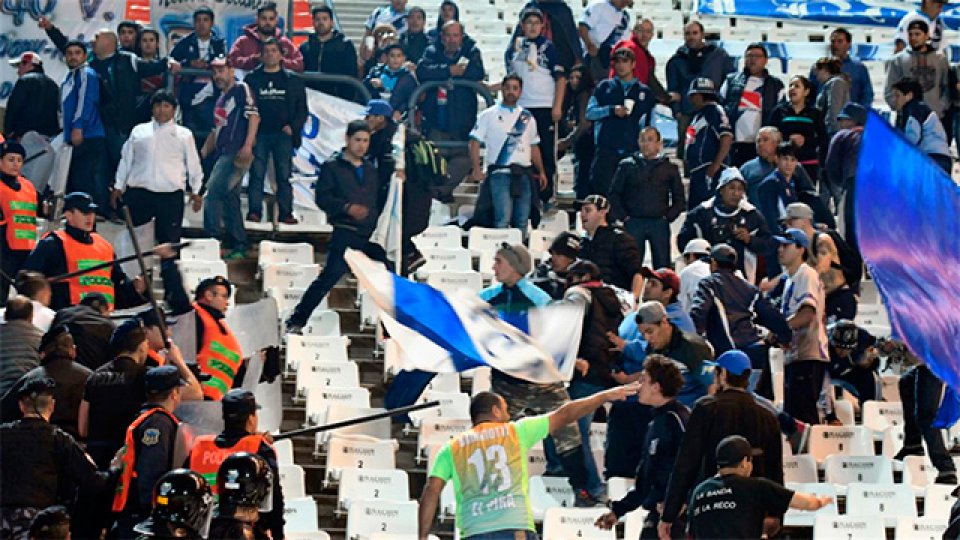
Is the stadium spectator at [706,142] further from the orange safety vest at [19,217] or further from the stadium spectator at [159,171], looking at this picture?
the orange safety vest at [19,217]

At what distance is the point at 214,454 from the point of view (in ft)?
38.0

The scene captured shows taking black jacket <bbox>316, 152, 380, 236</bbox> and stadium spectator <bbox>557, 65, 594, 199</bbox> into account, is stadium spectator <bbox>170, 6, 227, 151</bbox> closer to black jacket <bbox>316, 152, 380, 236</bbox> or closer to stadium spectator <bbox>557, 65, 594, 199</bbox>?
black jacket <bbox>316, 152, 380, 236</bbox>

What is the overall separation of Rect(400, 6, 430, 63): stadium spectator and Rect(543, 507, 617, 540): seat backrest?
8118 mm

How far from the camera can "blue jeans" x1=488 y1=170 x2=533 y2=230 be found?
733 inches

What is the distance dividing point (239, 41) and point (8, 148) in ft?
11.3

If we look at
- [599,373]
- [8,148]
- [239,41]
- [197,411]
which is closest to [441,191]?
[239,41]

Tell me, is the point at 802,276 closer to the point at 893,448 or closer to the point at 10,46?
the point at 893,448

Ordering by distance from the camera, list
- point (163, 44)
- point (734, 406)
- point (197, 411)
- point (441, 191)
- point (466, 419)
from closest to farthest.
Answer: point (734, 406)
point (197, 411)
point (466, 419)
point (441, 191)
point (163, 44)

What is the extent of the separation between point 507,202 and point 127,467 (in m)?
7.35

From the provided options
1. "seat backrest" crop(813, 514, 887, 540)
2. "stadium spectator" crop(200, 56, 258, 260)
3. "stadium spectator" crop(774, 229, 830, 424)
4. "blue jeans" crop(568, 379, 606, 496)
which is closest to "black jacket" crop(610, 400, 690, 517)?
"seat backrest" crop(813, 514, 887, 540)

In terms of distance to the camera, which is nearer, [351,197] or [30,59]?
[351,197]

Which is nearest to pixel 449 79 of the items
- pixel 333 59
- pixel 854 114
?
pixel 333 59

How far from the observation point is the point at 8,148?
17.2 m

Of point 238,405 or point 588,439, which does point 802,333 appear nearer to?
point 588,439
